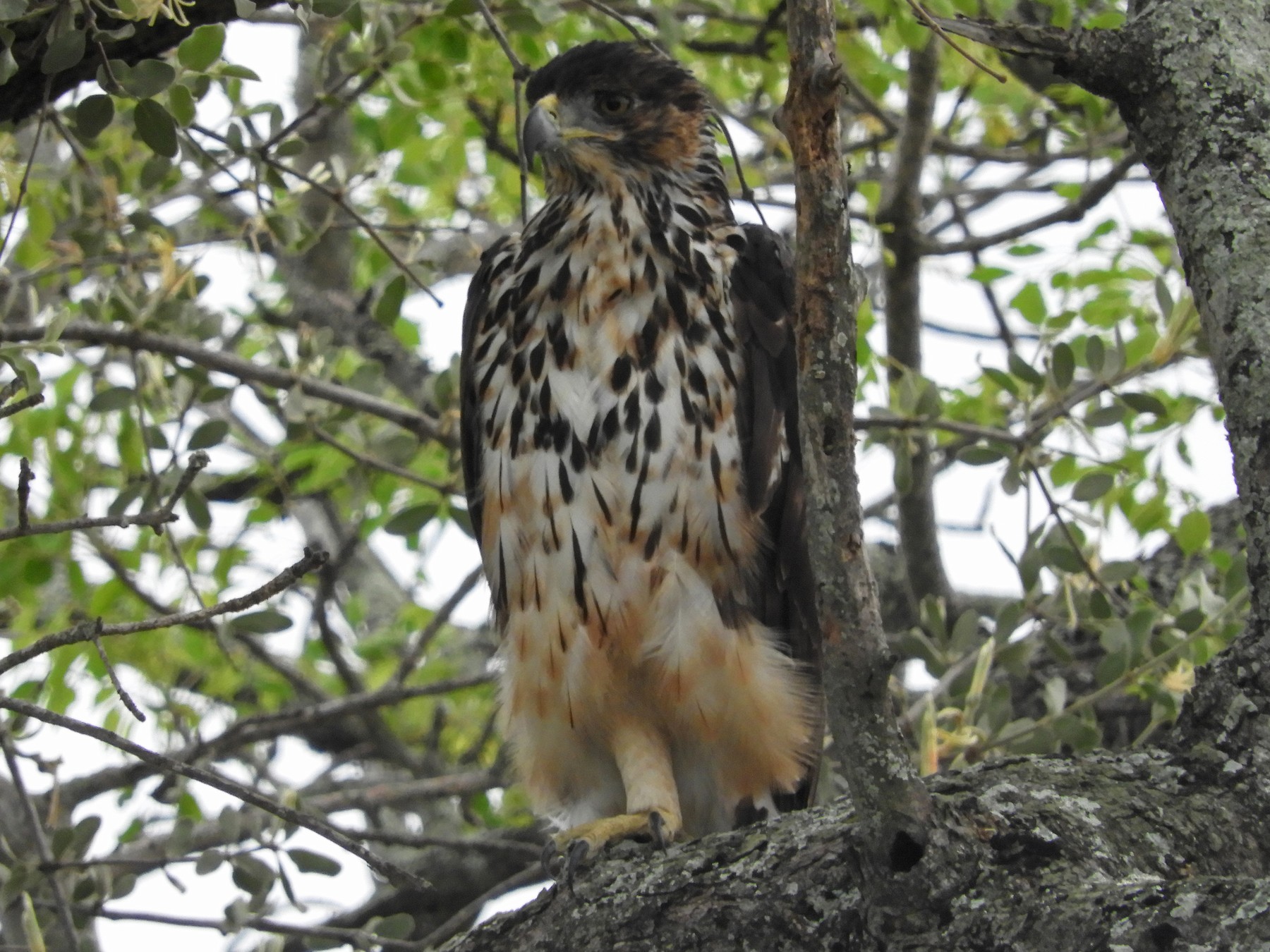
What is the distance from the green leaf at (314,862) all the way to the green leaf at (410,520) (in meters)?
0.97

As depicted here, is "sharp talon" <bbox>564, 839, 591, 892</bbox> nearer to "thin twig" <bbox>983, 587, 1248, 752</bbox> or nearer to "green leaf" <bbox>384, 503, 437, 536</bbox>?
"thin twig" <bbox>983, 587, 1248, 752</bbox>

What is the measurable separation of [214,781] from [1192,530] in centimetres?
266

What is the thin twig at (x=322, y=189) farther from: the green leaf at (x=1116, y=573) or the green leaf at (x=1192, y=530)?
the green leaf at (x=1192, y=530)

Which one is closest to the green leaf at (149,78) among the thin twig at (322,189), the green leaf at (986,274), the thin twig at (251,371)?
the thin twig at (322,189)

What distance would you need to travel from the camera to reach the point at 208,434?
3.57m

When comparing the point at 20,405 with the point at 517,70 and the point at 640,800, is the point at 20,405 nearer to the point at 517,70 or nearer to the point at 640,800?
the point at 517,70

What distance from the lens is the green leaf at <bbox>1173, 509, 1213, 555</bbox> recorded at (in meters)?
3.76

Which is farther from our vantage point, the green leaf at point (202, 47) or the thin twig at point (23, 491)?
the green leaf at point (202, 47)

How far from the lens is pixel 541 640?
11.1ft

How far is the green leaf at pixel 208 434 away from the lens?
3.56m

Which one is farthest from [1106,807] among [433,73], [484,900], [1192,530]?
[433,73]

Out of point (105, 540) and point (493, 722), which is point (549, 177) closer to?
point (105, 540)

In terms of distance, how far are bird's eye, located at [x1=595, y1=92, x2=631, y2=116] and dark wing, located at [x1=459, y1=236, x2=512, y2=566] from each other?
0.41 metres

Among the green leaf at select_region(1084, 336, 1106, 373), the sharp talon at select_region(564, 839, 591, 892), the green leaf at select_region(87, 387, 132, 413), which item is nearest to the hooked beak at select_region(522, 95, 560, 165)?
the green leaf at select_region(87, 387, 132, 413)
